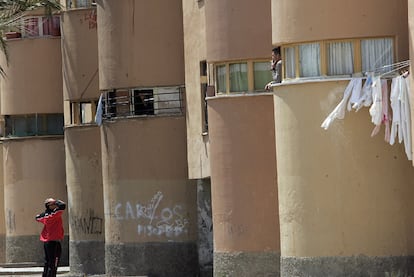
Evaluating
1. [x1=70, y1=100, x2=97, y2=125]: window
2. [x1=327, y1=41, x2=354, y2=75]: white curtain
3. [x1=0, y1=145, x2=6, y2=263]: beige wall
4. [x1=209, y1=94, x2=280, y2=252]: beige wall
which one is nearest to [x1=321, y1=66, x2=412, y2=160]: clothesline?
[x1=327, y1=41, x2=354, y2=75]: white curtain

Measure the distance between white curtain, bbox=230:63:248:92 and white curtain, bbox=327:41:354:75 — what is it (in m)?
4.31

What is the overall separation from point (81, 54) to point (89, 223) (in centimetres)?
443

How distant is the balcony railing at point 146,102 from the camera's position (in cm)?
3584

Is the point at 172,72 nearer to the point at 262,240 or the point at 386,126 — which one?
the point at 262,240

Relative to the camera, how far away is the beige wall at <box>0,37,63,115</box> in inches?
1720

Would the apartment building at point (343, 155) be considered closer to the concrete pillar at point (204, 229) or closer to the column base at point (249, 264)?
the column base at point (249, 264)

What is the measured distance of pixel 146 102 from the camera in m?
36.2

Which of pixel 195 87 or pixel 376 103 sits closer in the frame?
pixel 376 103

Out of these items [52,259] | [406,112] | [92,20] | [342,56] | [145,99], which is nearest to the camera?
[406,112]

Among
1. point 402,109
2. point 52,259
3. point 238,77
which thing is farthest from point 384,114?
point 52,259

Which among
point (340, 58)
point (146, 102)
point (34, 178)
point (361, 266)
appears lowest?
point (361, 266)

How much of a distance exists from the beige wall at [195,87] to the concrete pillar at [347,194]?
262 inches

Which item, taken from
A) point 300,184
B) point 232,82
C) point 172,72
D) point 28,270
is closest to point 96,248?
point 28,270

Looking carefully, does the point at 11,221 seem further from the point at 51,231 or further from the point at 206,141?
the point at 206,141
